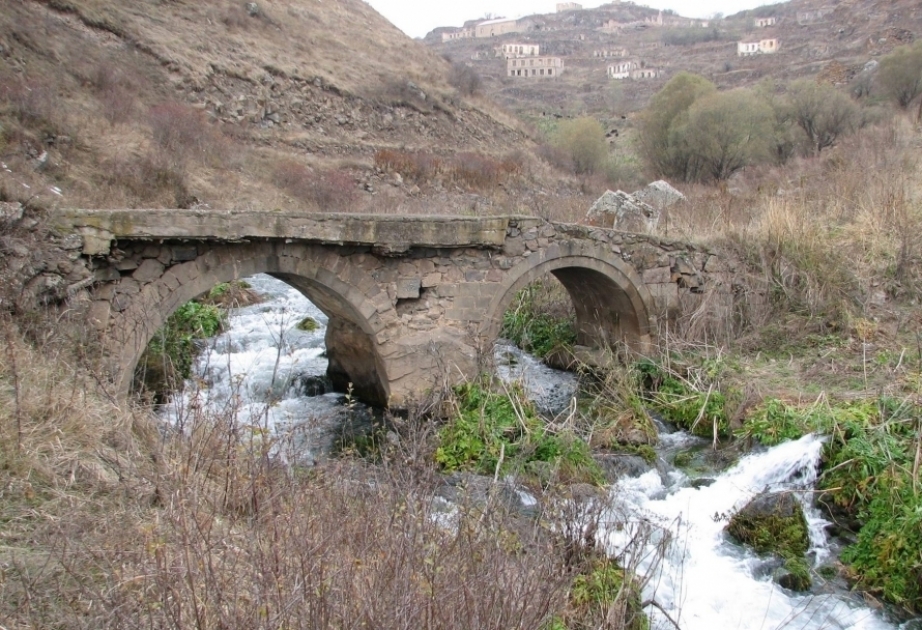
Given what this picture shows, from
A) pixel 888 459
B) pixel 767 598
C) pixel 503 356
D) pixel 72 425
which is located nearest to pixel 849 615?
pixel 767 598

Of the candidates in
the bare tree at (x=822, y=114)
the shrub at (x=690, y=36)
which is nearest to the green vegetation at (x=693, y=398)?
the bare tree at (x=822, y=114)

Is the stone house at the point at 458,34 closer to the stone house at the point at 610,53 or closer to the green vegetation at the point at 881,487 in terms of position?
the stone house at the point at 610,53

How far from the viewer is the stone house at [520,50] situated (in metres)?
72.4

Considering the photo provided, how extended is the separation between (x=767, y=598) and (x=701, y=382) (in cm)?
373

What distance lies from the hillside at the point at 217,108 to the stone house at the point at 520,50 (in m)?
43.3

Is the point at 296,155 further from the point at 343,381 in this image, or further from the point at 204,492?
the point at 204,492

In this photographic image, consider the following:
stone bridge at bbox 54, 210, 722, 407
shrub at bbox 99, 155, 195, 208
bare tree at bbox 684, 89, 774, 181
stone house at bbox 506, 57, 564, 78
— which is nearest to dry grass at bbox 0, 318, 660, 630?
stone bridge at bbox 54, 210, 722, 407

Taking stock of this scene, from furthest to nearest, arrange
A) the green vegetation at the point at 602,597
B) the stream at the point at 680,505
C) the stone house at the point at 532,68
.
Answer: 1. the stone house at the point at 532,68
2. the stream at the point at 680,505
3. the green vegetation at the point at 602,597

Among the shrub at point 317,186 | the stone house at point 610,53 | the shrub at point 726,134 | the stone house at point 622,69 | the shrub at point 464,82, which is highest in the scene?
the stone house at point 610,53

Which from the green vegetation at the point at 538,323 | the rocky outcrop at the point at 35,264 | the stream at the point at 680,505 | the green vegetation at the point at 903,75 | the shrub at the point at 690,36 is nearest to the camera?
the stream at the point at 680,505

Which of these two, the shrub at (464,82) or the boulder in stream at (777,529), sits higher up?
the shrub at (464,82)

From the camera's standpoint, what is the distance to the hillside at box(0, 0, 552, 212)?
11859mm

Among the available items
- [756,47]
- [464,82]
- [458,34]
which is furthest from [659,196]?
[458,34]

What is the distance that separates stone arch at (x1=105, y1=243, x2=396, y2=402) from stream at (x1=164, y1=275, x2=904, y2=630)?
1.91 feet
